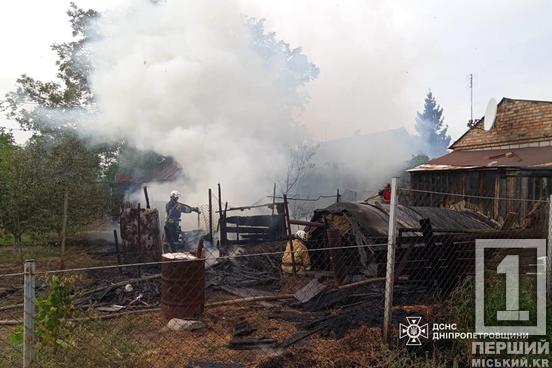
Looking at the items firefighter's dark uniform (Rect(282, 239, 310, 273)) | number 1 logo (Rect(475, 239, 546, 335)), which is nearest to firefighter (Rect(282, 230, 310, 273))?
firefighter's dark uniform (Rect(282, 239, 310, 273))

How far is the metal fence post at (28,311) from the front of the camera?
2.79m

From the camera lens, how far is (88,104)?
21438 millimetres

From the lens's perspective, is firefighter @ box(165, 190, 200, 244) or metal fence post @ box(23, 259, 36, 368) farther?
firefighter @ box(165, 190, 200, 244)

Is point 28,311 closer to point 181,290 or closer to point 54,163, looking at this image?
point 181,290

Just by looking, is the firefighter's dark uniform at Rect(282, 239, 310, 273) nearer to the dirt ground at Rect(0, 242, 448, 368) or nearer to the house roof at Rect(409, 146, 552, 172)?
the dirt ground at Rect(0, 242, 448, 368)

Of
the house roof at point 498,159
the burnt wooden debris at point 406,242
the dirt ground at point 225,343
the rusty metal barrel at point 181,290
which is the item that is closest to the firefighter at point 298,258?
the burnt wooden debris at point 406,242

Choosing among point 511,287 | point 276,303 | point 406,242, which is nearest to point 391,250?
point 511,287

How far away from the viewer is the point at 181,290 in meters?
5.95

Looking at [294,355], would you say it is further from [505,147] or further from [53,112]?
[53,112]

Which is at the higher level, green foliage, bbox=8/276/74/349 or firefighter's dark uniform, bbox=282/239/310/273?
green foliage, bbox=8/276/74/349

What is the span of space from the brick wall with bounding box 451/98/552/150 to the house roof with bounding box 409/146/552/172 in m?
0.40

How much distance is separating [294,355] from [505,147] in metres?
15.4

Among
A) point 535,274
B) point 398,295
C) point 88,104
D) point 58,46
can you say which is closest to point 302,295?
point 398,295

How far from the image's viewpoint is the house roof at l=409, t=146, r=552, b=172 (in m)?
12.5
